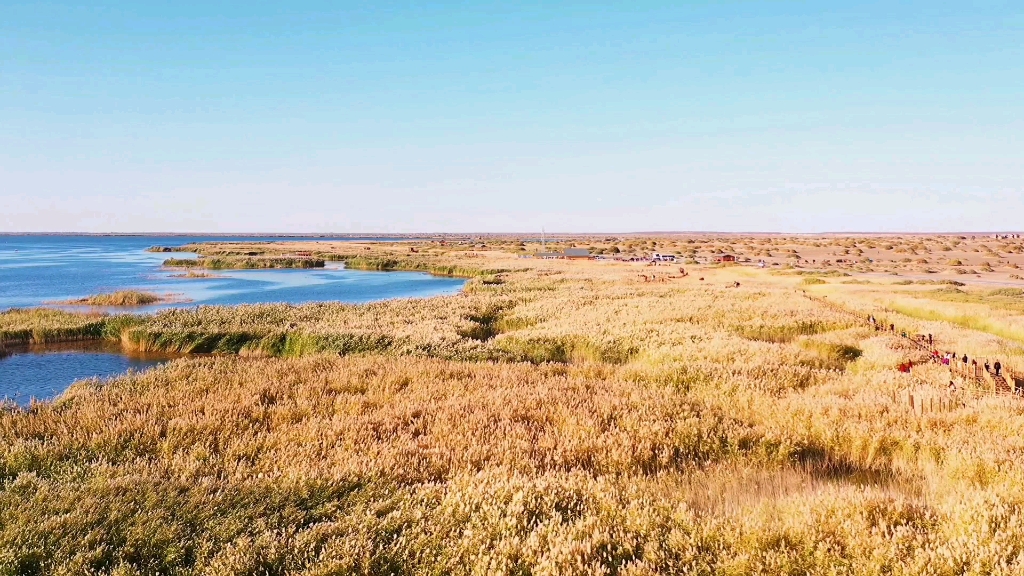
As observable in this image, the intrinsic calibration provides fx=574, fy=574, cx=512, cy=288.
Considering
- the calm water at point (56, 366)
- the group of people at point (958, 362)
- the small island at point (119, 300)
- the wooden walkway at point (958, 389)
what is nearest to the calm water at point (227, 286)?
the small island at point (119, 300)

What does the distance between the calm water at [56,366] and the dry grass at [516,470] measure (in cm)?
394

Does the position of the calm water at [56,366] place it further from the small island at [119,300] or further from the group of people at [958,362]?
the group of people at [958,362]

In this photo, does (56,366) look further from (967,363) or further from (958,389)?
(967,363)

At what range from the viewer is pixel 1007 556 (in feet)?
13.8

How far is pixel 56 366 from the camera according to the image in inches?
659

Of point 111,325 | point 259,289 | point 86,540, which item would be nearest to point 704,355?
point 86,540

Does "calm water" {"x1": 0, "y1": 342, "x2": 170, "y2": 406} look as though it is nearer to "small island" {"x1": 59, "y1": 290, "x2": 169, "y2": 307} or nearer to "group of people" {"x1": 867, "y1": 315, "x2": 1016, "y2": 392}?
"small island" {"x1": 59, "y1": 290, "x2": 169, "y2": 307}

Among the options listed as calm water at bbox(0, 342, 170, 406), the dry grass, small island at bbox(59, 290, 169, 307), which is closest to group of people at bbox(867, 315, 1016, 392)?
the dry grass

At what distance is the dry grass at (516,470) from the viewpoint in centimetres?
454

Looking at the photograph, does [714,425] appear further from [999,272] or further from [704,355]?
[999,272]

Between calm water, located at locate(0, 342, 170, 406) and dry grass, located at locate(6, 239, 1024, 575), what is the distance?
3.94 metres

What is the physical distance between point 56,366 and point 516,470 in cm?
1694

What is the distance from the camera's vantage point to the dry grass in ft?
14.9

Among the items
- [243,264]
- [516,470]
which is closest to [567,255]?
[243,264]
